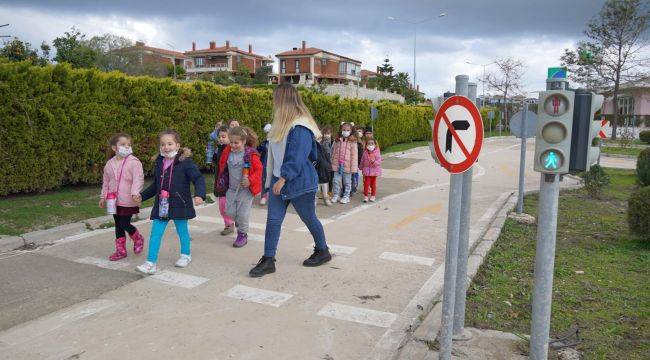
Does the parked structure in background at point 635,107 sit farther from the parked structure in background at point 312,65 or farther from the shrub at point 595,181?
the shrub at point 595,181

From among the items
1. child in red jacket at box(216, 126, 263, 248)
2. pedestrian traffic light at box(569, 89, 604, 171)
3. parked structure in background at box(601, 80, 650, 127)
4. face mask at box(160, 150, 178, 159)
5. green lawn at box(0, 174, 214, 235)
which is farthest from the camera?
parked structure in background at box(601, 80, 650, 127)

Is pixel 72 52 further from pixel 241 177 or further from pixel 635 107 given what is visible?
pixel 635 107

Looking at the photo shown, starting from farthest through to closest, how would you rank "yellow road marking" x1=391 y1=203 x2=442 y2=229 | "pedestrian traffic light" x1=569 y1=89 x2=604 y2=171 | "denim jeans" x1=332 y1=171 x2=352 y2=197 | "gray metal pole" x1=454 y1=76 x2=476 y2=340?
"denim jeans" x1=332 y1=171 x2=352 y2=197, "yellow road marking" x1=391 y1=203 x2=442 y2=229, "gray metal pole" x1=454 y1=76 x2=476 y2=340, "pedestrian traffic light" x1=569 y1=89 x2=604 y2=171

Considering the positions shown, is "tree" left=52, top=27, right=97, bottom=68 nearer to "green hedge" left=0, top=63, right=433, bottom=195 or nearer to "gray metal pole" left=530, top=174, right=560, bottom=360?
"green hedge" left=0, top=63, right=433, bottom=195

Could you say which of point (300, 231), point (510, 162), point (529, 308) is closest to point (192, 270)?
point (300, 231)

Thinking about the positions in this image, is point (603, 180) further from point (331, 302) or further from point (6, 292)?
point (6, 292)

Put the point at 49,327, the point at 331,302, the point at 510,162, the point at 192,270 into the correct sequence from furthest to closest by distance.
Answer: the point at 510,162, the point at 192,270, the point at 331,302, the point at 49,327

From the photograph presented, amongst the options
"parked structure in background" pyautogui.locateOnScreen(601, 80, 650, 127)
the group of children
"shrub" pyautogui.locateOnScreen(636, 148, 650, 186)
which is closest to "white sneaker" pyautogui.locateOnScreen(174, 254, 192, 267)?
the group of children

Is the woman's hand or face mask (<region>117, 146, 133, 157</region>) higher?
face mask (<region>117, 146, 133, 157</region>)

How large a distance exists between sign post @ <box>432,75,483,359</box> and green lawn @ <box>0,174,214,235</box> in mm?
5940

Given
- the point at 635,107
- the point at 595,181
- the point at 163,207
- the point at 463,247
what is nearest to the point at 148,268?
the point at 163,207

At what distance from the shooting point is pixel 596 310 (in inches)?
182

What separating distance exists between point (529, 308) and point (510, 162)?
16784 millimetres

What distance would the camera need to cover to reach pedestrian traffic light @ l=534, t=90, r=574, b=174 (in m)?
2.85
